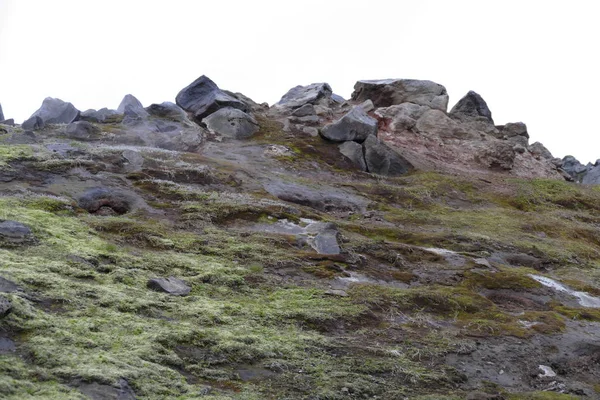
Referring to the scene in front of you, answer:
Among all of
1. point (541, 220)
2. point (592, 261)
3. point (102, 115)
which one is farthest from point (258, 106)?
point (592, 261)

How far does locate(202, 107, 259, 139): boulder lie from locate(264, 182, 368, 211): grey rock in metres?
13.2

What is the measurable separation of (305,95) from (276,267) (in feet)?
139

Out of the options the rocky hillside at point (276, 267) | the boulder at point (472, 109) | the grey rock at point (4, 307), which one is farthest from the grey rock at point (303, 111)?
the grey rock at point (4, 307)

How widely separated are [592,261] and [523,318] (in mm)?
14237

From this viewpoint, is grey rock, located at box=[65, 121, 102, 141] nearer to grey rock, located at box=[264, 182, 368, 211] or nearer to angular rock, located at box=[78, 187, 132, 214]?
grey rock, located at box=[264, 182, 368, 211]

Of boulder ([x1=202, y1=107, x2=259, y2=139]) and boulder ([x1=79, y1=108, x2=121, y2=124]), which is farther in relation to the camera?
boulder ([x1=202, y1=107, x2=259, y2=139])

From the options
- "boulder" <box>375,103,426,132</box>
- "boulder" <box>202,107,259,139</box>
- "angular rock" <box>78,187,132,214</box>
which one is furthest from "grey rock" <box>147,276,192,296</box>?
"boulder" <box>375,103,426,132</box>

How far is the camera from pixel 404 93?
208 ft

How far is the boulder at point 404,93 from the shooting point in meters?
62.9

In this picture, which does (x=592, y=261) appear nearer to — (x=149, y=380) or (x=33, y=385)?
(x=149, y=380)

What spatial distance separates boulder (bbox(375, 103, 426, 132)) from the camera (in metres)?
57.1

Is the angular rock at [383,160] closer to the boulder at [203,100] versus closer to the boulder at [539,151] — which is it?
the boulder at [203,100]

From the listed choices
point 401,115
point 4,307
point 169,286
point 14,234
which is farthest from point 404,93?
point 4,307

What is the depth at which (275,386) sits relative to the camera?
12914 millimetres
